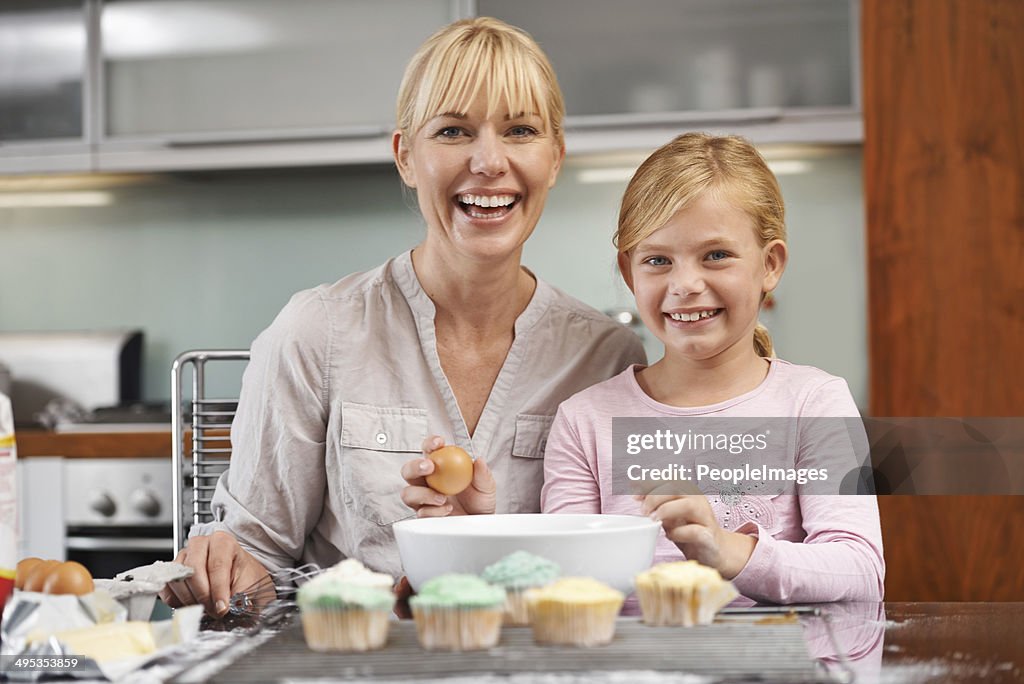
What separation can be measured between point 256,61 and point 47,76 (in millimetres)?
587

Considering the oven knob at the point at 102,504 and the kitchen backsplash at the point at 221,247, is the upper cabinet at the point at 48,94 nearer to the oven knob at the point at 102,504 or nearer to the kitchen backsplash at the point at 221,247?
the kitchen backsplash at the point at 221,247

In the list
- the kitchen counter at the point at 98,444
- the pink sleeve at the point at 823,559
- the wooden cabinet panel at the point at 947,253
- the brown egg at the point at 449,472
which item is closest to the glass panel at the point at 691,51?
the wooden cabinet panel at the point at 947,253

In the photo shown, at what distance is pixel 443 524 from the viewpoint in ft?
2.77

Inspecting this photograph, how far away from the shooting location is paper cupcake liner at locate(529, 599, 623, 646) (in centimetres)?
64

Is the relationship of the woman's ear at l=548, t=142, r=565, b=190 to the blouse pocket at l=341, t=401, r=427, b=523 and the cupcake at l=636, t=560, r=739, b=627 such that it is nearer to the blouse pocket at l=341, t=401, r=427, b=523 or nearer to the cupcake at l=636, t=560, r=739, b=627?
the blouse pocket at l=341, t=401, r=427, b=523

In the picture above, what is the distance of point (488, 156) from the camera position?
4.15 ft

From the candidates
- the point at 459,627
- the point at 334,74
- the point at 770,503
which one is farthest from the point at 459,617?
the point at 334,74

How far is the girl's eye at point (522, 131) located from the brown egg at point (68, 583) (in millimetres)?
744

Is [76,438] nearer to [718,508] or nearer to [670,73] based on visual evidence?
[670,73]

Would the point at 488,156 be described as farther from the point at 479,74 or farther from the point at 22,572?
the point at 22,572

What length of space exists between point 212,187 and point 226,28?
483 millimetres

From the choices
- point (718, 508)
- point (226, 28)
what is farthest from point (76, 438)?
point (718, 508)

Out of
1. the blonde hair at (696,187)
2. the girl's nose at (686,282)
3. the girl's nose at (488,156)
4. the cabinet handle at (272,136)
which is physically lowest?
the girl's nose at (686,282)

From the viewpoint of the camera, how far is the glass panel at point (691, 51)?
273 cm
